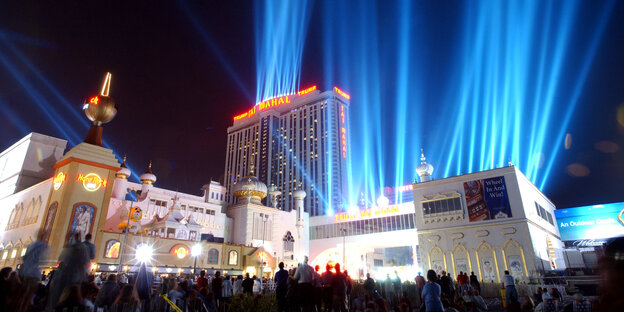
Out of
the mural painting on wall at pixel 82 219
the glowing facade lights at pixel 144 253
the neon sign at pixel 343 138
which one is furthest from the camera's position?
the neon sign at pixel 343 138

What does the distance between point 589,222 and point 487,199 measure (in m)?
26.6

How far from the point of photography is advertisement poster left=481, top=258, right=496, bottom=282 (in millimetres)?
31703

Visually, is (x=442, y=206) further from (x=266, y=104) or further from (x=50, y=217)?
(x=266, y=104)

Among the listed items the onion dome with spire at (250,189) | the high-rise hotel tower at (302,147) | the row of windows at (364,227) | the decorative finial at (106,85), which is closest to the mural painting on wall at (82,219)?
the decorative finial at (106,85)

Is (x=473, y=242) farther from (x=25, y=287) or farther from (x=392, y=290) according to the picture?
(x=25, y=287)

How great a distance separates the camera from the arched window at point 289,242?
5506cm

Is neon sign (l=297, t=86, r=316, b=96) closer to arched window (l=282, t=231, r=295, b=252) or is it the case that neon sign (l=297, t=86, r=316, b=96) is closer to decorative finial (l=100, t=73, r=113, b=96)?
arched window (l=282, t=231, r=295, b=252)

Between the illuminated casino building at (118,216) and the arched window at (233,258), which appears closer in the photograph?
the illuminated casino building at (118,216)

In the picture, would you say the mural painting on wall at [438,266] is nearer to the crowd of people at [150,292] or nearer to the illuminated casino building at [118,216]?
the illuminated casino building at [118,216]

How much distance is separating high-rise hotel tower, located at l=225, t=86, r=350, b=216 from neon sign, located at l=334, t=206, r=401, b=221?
38.6 metres

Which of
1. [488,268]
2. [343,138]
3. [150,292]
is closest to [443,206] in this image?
[488,268]

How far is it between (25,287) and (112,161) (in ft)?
96.9

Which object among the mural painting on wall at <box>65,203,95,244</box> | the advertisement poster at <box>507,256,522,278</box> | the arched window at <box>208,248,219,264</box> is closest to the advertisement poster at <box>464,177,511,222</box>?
the advertisement poster at <box>507,256,522,278</box>

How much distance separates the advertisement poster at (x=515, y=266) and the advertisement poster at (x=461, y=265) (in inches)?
150
